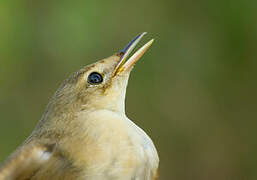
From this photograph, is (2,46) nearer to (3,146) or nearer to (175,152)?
(3,146)

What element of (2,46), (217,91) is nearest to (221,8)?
(217,91)

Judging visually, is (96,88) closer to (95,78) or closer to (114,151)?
(95,78)

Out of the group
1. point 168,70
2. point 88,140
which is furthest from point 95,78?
point 168,70

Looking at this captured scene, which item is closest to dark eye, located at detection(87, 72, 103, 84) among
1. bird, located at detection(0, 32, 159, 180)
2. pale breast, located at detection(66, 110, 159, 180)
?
bird, located at detection(0, 32, 159, 180)

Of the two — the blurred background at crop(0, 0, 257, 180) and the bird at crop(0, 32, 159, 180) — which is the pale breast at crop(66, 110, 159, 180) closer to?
the bird at crop(0, 32, 159, 180)

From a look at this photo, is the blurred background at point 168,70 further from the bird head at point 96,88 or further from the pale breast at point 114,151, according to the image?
the pale breast at point 114,151

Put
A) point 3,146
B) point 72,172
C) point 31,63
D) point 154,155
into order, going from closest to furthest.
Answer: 1. point 72,172
2. point 154,155
3. point 3,146
4. point 31,63
